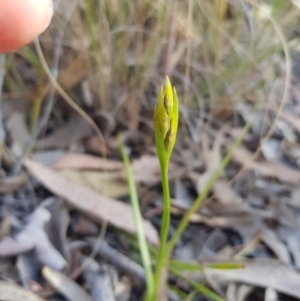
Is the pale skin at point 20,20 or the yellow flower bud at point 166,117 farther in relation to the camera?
the pale skin at point 20,20

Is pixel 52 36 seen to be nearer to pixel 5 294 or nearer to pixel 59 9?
pixel 59 9

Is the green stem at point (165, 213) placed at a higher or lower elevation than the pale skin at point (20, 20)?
lower

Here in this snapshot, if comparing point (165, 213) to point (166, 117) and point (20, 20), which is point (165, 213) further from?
point (20, 20)

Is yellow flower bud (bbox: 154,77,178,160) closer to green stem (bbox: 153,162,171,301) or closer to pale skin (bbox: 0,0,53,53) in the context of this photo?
green stem (bbox: 153,162,171,301)

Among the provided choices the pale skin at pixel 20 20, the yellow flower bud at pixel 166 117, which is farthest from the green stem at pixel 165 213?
the pale skin at pixel 20 20

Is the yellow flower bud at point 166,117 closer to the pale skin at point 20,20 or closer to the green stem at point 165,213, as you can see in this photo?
the green stem at point 165,213

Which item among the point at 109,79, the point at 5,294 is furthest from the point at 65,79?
the point at 5,294

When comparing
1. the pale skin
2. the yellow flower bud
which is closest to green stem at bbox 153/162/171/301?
the yellow flower bud

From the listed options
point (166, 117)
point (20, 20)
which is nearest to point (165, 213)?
point (166, 117)
